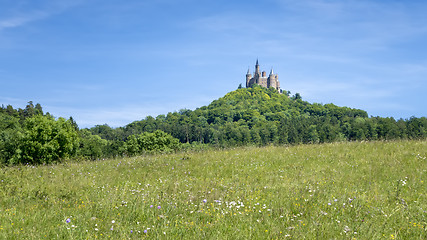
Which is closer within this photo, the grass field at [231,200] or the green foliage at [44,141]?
the grass field at [231,200]

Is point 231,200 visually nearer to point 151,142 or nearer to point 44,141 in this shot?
point 44,141

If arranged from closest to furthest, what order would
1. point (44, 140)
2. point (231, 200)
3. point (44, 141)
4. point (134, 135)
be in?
point (231, 200), point (44, 140), point (44, 141), point (134, 135)

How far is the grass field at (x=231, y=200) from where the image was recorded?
5254 mm

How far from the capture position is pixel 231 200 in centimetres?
694

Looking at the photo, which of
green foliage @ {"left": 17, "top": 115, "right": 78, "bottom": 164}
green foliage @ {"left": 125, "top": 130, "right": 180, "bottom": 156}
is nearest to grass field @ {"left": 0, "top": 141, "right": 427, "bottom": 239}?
green foliage @ {"left": 17, "top": 115, "right": 78, "bottom": 164}

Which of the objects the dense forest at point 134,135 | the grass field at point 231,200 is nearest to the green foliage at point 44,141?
the dense forest at point 134,135

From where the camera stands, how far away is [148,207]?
20.8ft

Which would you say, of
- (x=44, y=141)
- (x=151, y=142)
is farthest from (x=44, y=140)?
(x=151, y=142)

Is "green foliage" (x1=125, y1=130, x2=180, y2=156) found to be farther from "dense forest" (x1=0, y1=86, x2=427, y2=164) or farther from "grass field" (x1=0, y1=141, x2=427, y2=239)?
"grass field" (x1=0, y1=141, x2=427, y2=239)

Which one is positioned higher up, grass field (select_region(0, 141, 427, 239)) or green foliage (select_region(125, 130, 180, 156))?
green foliage (select_region(125, 130, 180, 156))

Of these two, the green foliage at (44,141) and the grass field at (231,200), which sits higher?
the green foliage at (44,141)

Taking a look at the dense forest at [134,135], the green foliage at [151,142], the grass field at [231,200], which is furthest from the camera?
the green foliage at [151,142]

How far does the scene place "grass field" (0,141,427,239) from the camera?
525 cm

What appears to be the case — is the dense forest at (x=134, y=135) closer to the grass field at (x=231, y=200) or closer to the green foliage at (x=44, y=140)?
the green foliage at (x=44, y=140)
